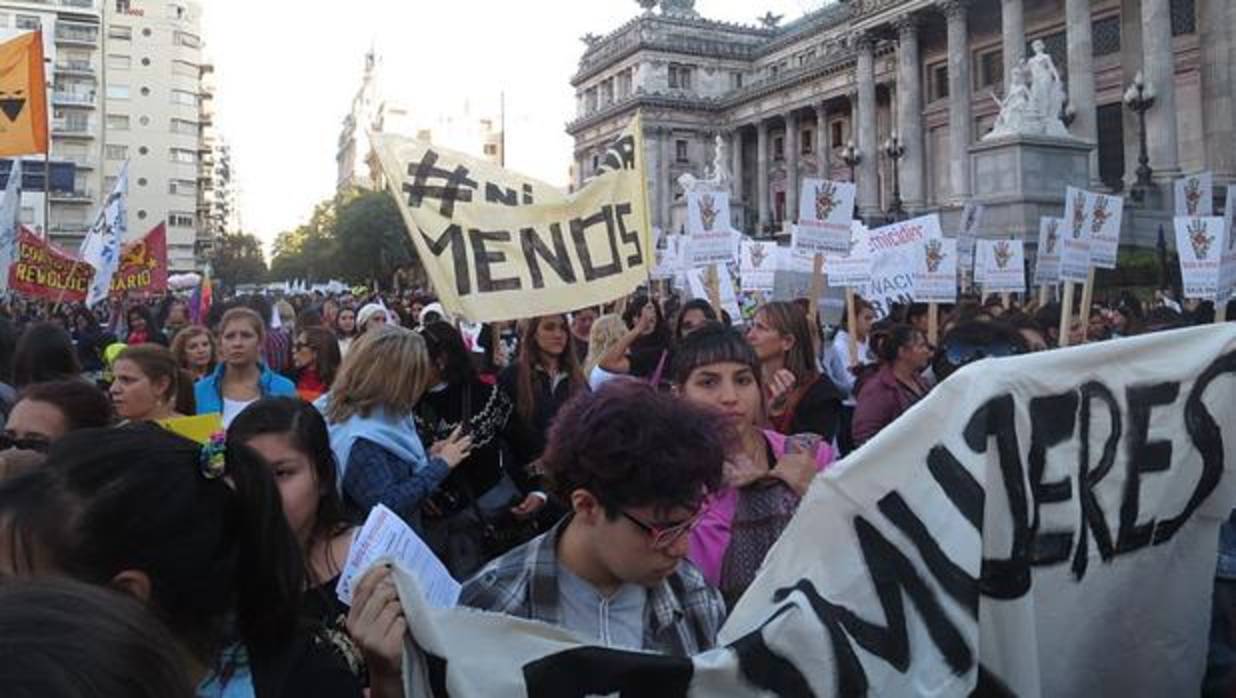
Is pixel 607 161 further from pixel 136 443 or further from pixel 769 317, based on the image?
pixel 136 443

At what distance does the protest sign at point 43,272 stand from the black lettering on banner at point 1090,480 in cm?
1484

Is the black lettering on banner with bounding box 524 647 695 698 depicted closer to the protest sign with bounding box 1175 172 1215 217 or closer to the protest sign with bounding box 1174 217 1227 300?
the protest sign with bounding box 1174 217 1227 300

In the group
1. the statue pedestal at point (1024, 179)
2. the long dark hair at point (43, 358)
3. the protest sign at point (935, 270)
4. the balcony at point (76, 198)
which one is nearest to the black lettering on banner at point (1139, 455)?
the long dark hair at point (43, 358)

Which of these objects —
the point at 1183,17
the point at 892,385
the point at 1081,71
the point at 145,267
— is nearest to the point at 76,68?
the point at 145,267

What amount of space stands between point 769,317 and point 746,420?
7.09ft

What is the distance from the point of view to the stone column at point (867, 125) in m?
47.0

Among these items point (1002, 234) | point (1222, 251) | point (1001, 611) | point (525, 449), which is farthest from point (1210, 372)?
point (1002, 234)

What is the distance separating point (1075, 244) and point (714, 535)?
9.10 m

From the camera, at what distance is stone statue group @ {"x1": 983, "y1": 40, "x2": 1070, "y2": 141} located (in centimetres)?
2469

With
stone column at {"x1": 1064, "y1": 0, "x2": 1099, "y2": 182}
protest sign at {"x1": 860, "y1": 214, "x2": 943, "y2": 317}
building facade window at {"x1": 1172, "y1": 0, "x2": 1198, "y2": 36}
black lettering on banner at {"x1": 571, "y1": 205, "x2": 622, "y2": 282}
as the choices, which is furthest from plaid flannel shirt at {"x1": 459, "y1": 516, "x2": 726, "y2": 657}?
building facade window at {"x1": 1172, "y1": 0, "x2": 1198, "y2": 36}

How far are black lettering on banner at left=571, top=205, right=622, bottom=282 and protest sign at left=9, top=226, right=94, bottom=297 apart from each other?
11.5 metres

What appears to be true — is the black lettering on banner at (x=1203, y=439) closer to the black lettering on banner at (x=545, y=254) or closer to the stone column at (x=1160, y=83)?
the black lettering on banner at (x=545, y=254)

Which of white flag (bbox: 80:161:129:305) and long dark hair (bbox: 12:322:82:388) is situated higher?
white flag (bbox: 80:161:129:305)

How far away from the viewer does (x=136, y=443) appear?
6.05ft
